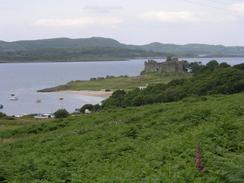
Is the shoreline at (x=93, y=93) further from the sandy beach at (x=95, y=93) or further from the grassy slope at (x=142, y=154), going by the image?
the grassy slope at (x=142, y=154)

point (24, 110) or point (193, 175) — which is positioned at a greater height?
point (193, 175)

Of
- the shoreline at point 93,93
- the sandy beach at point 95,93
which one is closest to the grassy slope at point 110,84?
the shoreline at point 93,93

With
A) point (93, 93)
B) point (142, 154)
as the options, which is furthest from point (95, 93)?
point (142, 154)

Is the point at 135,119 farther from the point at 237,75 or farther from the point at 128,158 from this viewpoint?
the point at 237,75

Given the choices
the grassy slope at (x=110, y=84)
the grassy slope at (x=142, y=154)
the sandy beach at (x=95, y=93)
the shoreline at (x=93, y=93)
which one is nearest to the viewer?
the grassy slope at (x=142, y=154)

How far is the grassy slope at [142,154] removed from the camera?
42.4ft

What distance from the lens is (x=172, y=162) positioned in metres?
14.6

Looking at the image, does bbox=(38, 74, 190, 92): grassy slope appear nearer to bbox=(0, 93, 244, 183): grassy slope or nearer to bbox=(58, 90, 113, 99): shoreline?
bbox=(58, 90, 113, 99): shoreline

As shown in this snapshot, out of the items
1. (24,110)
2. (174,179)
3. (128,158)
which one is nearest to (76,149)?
(128,158)

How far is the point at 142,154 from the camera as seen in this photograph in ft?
57.4

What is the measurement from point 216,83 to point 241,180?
47166 millimetres

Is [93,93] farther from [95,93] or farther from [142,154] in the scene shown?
[142,154]

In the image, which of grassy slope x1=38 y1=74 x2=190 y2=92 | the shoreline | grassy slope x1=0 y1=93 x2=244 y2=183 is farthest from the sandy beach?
grassy slope x1=0 y1=93 x2=244 y2=183

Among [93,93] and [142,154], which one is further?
[93,93]
